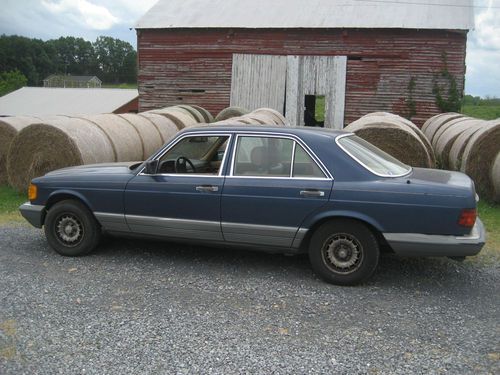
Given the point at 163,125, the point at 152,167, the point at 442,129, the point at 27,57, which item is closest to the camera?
the point at 152,167

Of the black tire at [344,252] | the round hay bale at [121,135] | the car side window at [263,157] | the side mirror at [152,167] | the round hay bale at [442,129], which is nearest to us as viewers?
the black tire at [344,252]

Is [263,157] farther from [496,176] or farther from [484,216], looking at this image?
[496,176]

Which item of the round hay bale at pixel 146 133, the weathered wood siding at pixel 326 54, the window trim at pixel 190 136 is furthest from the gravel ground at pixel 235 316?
the weathered wood siding at pixel 326 54

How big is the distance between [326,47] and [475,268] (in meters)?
16.1

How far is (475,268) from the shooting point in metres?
6.07

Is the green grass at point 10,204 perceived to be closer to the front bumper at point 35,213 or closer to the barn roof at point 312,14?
the front bumper at point 35,213

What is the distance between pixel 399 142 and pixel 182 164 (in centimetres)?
476

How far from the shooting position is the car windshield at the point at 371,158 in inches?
215

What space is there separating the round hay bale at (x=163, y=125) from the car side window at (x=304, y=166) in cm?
829

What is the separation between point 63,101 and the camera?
5022 cm

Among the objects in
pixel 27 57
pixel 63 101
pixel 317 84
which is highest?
pixel 27 57

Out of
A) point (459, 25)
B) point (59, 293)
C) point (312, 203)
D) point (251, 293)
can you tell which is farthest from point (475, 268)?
point (459, 25)

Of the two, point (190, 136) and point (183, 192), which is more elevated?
point (190, 136)

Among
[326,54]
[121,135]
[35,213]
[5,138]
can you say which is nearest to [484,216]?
[35,213]
